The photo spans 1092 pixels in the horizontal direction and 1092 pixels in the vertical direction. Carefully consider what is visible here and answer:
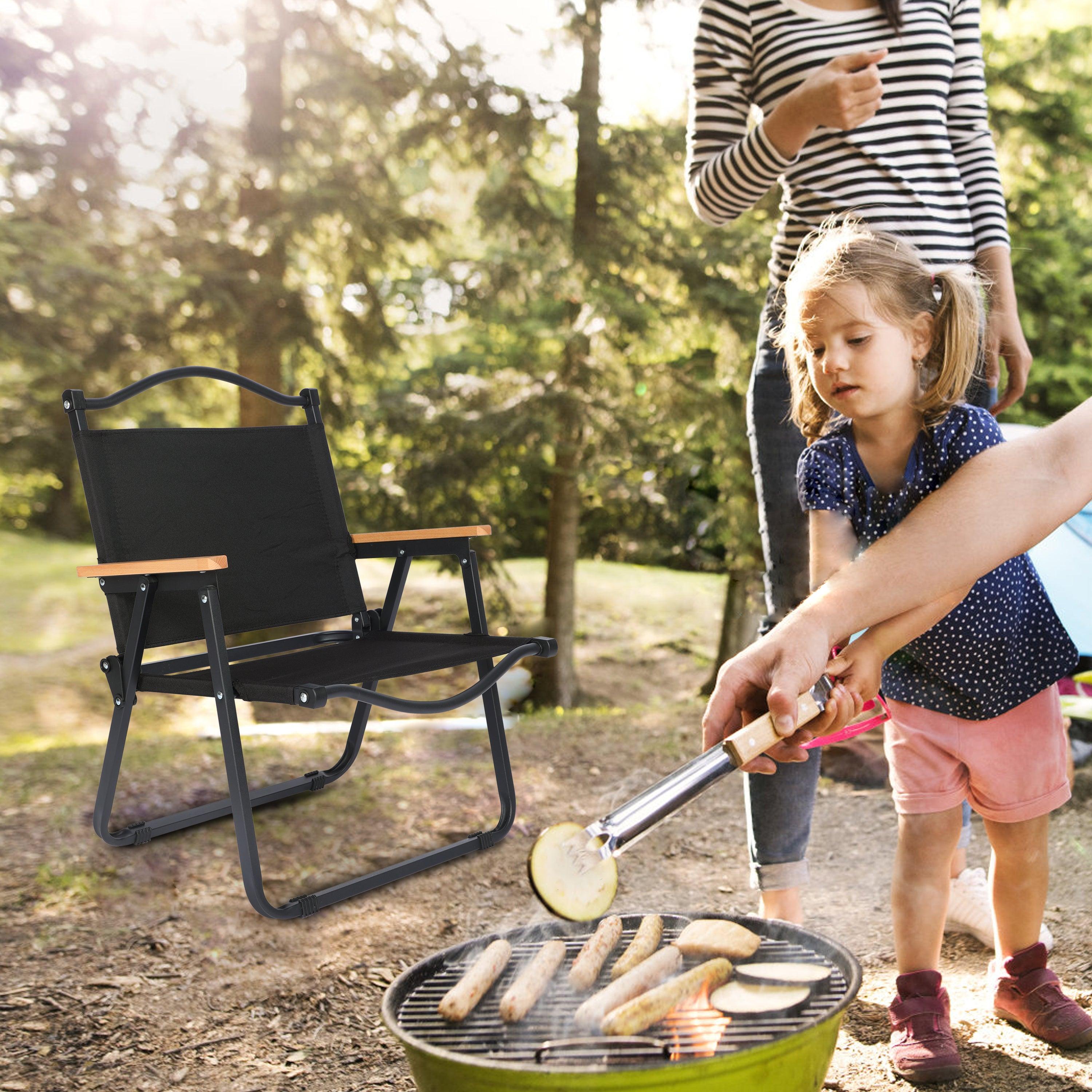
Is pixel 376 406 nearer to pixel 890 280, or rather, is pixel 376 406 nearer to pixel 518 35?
pixel 518 35

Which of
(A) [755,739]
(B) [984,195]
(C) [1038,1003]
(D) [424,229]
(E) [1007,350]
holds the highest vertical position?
(D) [424,229]

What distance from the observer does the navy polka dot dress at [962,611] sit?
151 cm

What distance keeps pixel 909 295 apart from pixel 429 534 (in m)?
1.40

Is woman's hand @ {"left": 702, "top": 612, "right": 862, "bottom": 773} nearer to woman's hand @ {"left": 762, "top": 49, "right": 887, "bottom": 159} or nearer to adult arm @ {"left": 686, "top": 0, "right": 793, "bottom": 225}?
woman's hand @ {"left": 762, "top": 49, "right": 887, "bottom": 159}

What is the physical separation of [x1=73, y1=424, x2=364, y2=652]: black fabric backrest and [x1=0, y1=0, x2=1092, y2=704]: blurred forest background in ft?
11.3

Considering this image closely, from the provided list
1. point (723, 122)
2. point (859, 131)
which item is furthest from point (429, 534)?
point (859, 131)

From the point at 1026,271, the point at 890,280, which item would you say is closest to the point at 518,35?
the point at 1026,271

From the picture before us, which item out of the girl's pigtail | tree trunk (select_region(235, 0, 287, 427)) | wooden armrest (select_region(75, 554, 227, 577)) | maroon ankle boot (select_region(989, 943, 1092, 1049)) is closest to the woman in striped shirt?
the girl's pigtail

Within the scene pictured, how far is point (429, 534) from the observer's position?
102 inches

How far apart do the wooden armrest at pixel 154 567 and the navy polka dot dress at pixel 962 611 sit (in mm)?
1169

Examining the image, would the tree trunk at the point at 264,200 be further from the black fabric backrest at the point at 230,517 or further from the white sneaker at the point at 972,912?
the white sneaker at the point at 972,912

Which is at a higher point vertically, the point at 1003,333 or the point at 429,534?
the point at 1003,333

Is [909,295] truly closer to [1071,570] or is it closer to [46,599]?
[1071,570]

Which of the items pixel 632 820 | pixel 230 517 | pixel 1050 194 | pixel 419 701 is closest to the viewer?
pixel 632 820
